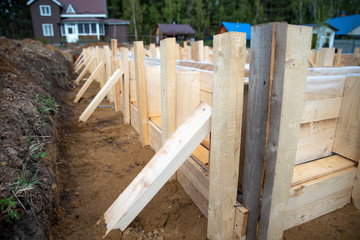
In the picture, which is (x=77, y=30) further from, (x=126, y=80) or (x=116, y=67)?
(x=126, y=80)

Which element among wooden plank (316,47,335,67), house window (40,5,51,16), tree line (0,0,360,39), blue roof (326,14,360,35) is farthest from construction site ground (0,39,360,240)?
tree line (0,0,360,39)

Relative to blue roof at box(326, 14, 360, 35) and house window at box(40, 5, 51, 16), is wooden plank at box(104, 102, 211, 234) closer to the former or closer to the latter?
blue roof at box(326, 14, 360, 35)

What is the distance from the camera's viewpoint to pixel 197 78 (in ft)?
7.68

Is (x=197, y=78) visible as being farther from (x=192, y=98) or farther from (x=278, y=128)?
(x=278, y=128)

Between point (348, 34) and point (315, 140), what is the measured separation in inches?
1472

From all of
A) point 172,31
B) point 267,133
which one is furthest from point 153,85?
point 172,31

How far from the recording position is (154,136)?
11.5 ft

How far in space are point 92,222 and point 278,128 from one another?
1795 millimetres

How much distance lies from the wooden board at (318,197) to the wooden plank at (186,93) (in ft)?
3.93

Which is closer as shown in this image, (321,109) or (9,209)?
(9,209)

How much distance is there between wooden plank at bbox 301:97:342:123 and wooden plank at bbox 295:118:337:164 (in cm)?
5

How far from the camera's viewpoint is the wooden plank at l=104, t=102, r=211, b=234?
1.66m

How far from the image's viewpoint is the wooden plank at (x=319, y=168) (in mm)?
2013

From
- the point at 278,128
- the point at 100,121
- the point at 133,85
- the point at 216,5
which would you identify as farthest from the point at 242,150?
the point at 216,5
